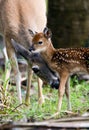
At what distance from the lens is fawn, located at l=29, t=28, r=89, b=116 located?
6809 mm

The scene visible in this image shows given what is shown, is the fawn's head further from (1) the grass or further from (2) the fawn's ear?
(1) the grass

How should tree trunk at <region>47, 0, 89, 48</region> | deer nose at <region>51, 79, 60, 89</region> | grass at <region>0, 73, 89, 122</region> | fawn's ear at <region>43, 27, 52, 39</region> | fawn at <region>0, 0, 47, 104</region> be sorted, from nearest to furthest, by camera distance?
grass at <region>0, 73, 89, 122</region> < fawn's ear at <region>43, 27, 52, 39</region> < deer nose at <region>51, 79, 60, 89</region> < fawn at <region>0, 0, 47, 104</region> < tree trunk at <region>47, 0, 89, 48</region>

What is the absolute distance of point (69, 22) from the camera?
18.4 metres

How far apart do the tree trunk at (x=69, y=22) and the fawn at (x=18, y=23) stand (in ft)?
22.2

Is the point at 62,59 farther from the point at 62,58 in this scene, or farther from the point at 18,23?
the point at 18,23

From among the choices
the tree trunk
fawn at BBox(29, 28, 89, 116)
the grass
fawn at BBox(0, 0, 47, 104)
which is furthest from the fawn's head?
the tree trunk

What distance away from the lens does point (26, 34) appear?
26.9ft

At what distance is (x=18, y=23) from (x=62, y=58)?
5.35 feet

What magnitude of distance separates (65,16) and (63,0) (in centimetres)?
170

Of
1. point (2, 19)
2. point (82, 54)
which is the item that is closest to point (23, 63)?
point (2, 19)

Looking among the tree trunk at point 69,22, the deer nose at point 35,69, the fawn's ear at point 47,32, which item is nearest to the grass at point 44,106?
the deer nose at point 35,69

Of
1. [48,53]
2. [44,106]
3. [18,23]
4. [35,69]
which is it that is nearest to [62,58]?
[48,53]

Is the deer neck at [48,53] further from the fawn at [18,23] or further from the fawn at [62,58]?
the fawn at [18,23]

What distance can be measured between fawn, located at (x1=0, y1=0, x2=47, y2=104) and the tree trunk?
677 cm
